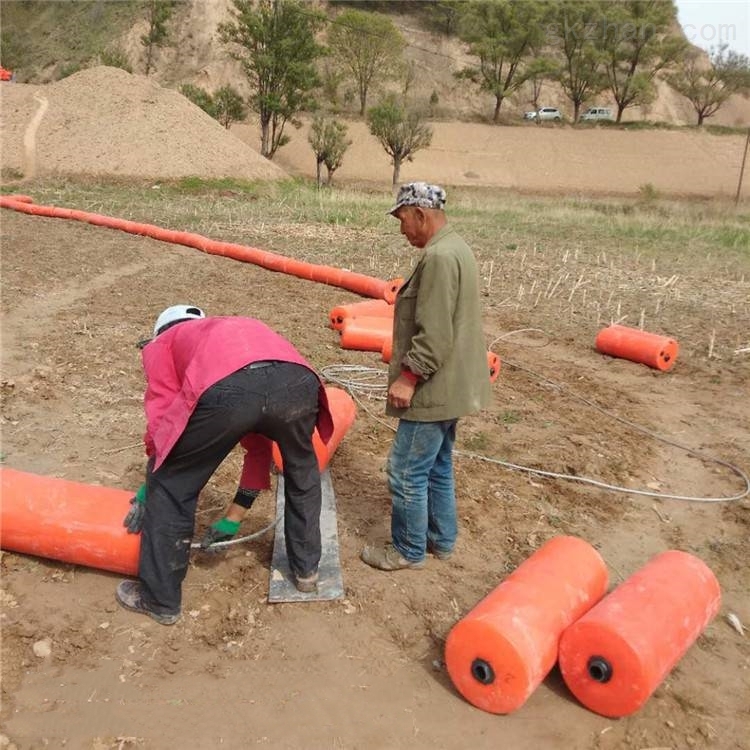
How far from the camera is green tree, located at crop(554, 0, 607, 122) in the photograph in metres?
53.6

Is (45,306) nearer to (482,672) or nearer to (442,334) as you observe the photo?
(442,334)

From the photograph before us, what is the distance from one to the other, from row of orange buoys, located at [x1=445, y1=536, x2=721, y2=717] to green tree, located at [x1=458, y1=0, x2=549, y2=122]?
179ft

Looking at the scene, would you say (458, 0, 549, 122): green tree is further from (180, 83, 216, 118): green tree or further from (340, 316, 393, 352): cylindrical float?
(340, 316, 393, 352): cylindrical float

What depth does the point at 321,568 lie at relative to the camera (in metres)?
3.77

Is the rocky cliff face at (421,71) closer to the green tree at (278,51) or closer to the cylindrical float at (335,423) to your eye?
the green tree at (278,51)

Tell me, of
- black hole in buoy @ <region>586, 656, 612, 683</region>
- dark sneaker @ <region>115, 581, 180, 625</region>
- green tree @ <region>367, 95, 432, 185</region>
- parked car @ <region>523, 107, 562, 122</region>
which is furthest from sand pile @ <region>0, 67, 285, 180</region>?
parked car @ <region>523, 107, 562, 122</region>

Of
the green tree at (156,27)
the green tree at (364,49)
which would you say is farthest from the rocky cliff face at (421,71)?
the green tree at (364,49)

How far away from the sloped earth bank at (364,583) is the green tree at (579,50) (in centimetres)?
5242

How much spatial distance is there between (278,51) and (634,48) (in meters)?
32.2

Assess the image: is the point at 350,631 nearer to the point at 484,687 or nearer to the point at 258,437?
the point at 484,687

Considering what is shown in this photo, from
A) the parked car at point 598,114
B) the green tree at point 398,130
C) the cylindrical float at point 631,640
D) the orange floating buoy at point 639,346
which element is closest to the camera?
the cylindrical float at point 631,640

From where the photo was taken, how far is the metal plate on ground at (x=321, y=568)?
11.6ft

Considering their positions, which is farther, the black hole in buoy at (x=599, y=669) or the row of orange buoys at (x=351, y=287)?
the row of orange buoys at (x=351, y=287)

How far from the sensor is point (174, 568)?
10.8 feet
